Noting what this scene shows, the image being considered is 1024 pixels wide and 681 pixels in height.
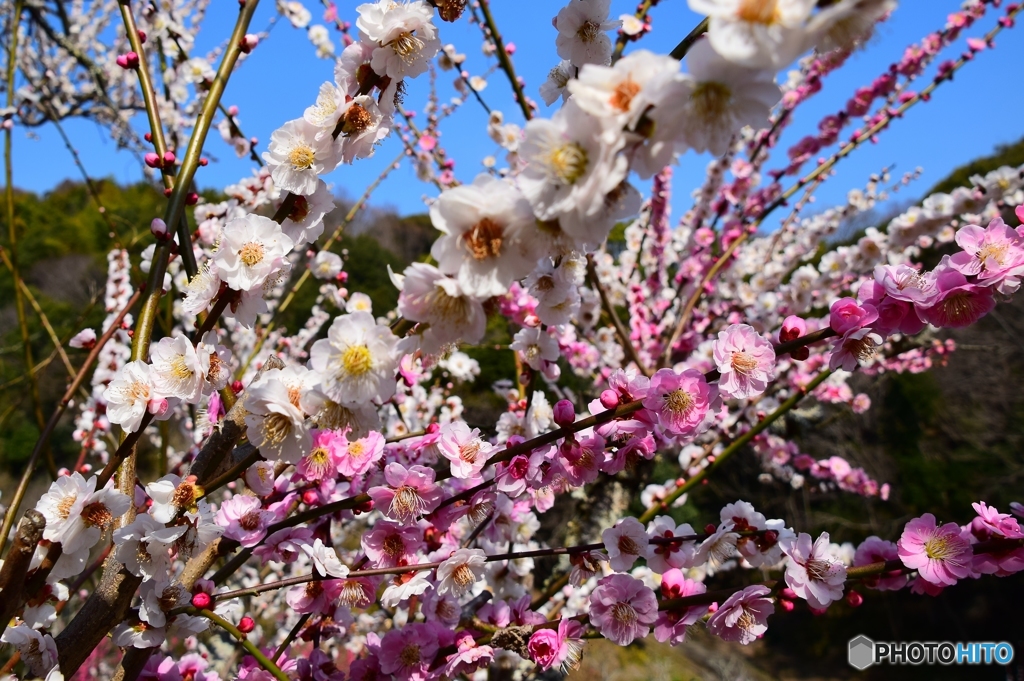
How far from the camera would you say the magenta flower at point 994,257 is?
98cm

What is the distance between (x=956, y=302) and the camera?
1052 mm

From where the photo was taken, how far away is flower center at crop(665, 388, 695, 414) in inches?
42.6

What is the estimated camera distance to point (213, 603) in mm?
1152

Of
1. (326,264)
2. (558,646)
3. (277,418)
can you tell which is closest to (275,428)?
(277,418)

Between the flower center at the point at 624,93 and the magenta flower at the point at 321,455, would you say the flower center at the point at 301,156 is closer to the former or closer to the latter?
the magenta flower at the point at 321,455

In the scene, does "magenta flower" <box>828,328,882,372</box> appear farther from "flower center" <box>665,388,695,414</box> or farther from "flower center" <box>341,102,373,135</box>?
"flower center" <box>341,102,373,135</box>

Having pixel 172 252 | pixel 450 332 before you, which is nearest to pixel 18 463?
pixel 172 252

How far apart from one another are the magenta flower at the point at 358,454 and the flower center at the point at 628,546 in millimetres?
575

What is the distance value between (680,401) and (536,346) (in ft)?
1.98

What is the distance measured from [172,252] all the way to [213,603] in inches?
29.0

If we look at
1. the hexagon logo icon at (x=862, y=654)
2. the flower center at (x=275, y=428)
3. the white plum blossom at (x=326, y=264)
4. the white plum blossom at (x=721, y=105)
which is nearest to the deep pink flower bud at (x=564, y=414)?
the flower center at (x=275, y=428)

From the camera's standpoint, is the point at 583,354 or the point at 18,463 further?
the point at 18,463

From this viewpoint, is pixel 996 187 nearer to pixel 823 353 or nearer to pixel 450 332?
pixel 823 353

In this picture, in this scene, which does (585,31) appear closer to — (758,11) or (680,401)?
(758,11)
